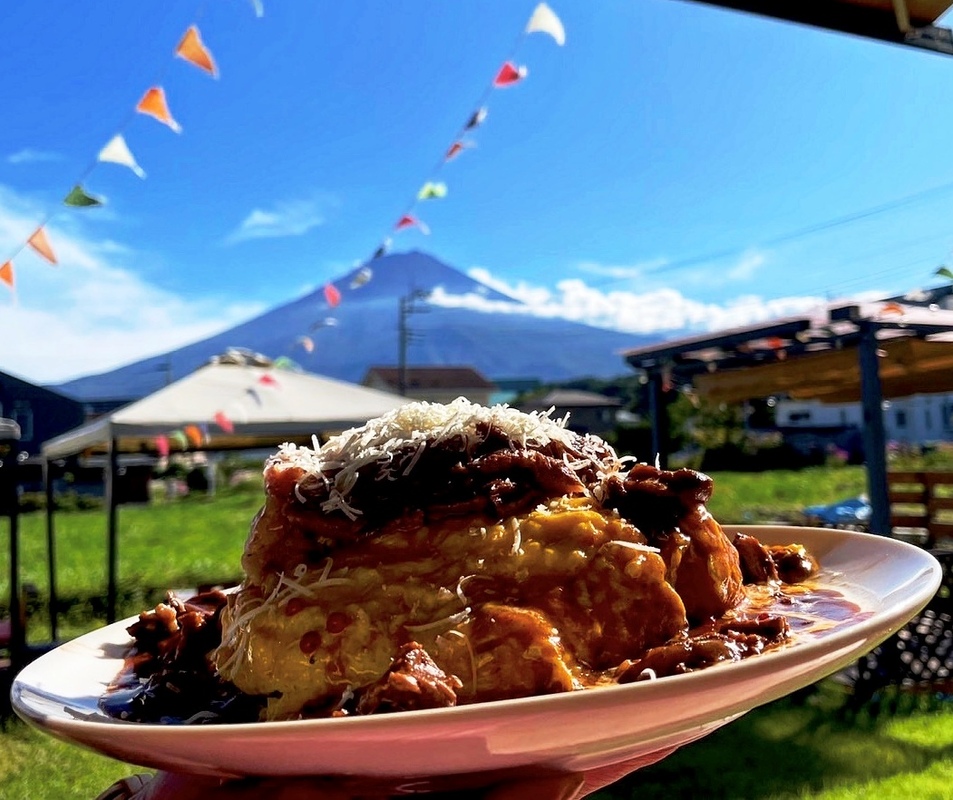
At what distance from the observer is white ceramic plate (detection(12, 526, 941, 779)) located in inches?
21.9

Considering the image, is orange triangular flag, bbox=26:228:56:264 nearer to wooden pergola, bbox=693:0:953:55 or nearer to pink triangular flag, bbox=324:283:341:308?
pink triangular flag, bbox=324:283:341:308

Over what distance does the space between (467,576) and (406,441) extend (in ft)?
0.75

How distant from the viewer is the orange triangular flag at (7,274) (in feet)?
17.0

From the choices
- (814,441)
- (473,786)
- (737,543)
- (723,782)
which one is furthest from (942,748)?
(814,441)

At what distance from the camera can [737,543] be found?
3.92 feet

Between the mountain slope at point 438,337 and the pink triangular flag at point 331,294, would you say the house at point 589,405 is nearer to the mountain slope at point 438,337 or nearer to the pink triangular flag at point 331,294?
the mountain slope at point 438,337

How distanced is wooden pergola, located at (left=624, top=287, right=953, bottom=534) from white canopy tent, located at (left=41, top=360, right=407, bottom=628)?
3510 millimetres

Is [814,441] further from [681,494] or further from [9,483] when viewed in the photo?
[681,494]

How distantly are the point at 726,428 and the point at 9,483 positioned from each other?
27425 mm

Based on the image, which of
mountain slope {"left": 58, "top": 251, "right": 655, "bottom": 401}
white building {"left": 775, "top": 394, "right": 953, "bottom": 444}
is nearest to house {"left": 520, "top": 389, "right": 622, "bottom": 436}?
white building {"left": 775, "top": 394, "right": 953, "bottom": 444}

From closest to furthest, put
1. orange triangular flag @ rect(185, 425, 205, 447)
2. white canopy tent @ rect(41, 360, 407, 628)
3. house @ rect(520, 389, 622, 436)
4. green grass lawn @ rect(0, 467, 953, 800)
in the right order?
green grass lawn @ rect(0, 467, 953, 800), white canopy tent @ rect(41, 360, 407, 628), orange triangular flag @ rect(185, 425, 205, 447), house @ rect(520, 389, 622, 436)

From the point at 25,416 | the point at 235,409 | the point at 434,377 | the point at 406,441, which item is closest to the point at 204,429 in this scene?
the point at 235,409

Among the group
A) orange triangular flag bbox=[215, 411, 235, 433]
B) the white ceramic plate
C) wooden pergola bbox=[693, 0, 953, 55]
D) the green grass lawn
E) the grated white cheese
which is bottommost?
the green grass lawn

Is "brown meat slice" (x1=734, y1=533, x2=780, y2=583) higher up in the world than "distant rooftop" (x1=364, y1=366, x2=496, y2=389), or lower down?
lower down
